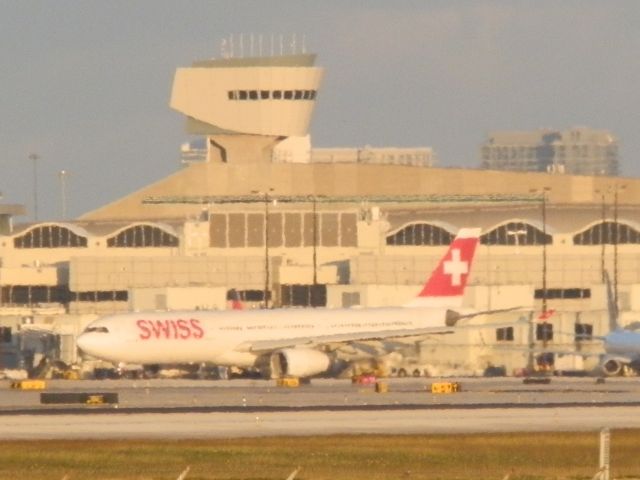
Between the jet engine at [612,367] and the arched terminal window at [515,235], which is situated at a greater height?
the arched terminal window at [515,235]

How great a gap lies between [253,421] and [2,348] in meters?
71.7

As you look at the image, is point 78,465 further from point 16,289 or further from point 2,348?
point 16,289

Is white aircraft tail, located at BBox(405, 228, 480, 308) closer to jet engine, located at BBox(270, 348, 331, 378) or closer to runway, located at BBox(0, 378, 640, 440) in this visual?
jet engine, located at BBox(270, 348, 331, 378)

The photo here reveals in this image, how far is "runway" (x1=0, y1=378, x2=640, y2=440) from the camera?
204ft

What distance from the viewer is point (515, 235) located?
156000 millimetres

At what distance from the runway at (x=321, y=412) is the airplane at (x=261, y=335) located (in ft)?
38.2

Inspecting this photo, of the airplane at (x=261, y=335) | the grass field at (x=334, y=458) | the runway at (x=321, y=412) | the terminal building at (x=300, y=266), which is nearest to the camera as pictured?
the grass field at (x=334, y=458)

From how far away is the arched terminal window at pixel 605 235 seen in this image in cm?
15688

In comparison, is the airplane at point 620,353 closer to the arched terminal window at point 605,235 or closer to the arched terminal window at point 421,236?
the arched terminal window at point 605,235

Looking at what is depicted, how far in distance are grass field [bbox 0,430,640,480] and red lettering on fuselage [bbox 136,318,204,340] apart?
43349mm

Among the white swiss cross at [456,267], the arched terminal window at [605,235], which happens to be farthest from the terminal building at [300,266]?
the white swiss cross at [456,267]

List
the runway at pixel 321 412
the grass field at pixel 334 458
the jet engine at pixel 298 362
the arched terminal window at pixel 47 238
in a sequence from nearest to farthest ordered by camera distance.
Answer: the grass field at pixel 334 458
the runway at pixel 321 412
the jet engine at pixel 298 362
the arched terminal window at pixel 47 238

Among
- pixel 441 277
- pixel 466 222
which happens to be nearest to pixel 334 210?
pixel 466 222

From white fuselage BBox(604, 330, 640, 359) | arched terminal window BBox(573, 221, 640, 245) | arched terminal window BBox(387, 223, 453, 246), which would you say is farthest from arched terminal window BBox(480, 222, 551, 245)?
white fuselage BBox(604, 330, 640, 359)
